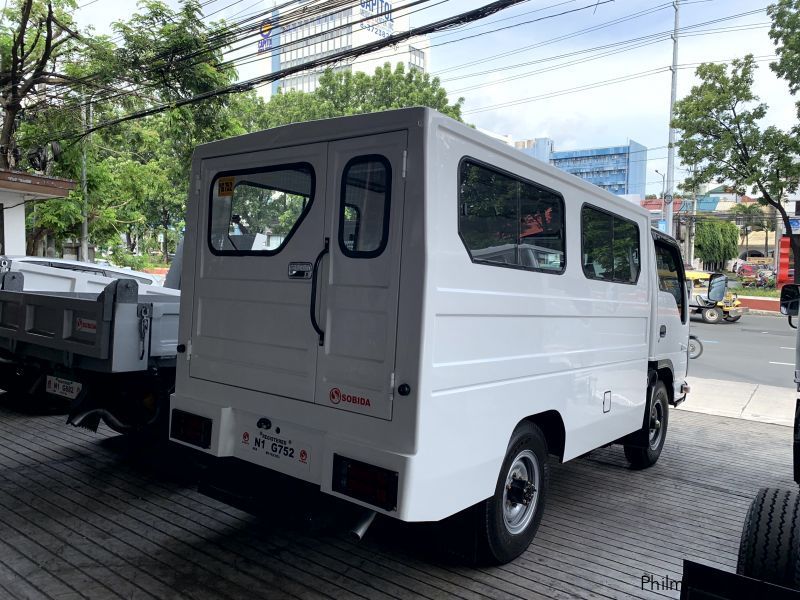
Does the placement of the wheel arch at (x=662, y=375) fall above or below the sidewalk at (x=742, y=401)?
above

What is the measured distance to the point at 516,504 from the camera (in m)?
3.73

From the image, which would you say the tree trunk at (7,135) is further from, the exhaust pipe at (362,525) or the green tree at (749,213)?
the green tree at (749,213)

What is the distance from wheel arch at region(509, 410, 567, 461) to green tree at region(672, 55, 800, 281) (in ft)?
58.4

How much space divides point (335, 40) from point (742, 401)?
51.4m

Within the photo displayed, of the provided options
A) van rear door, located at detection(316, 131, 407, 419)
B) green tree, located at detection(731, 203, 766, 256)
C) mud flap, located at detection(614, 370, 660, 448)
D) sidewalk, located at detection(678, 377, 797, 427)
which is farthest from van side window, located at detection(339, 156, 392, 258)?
green tree, located at detection(731, 203, 766, 256)

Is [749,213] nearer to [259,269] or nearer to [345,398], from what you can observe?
[259,269]

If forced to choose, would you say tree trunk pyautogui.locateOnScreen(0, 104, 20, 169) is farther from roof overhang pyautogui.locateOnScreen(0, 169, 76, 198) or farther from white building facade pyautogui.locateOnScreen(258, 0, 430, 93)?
white building facade pyautogui.locateOnScreen(258, 0, 430, 93)

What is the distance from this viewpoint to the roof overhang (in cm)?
1191

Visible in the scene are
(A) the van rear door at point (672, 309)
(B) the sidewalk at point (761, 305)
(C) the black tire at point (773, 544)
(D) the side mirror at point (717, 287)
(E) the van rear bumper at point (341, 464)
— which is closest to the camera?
(C) the black tire at point (773, 544)

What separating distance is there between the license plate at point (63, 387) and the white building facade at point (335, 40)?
579cm

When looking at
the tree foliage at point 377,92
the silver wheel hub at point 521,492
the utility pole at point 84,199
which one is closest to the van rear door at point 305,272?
the silver wheel hub at point 521,492

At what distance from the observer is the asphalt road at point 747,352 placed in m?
12.2

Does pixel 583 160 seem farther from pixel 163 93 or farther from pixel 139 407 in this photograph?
pixel 139 407

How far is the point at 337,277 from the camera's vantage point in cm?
311
